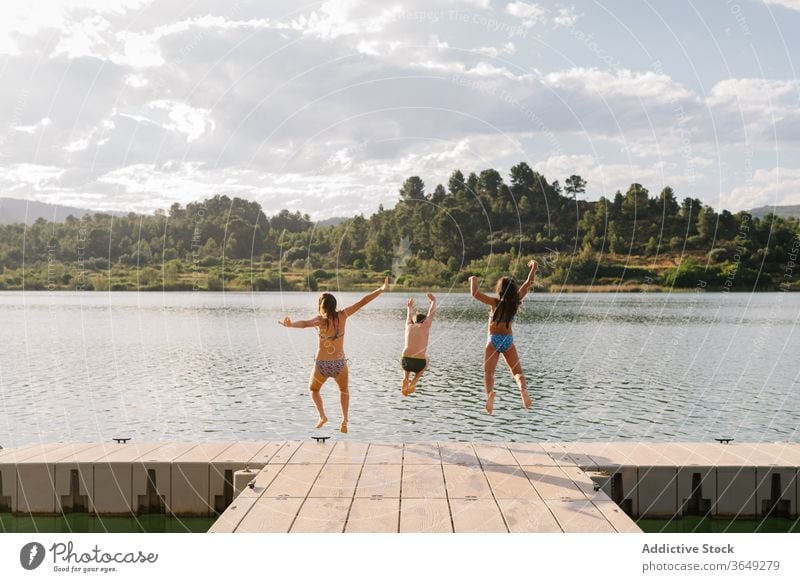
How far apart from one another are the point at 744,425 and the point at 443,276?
13.3m

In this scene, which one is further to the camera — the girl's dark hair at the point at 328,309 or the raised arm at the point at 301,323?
the girl's dark hair at the point at 328,309

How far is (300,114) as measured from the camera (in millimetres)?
22484

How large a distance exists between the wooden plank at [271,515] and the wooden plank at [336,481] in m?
0.64

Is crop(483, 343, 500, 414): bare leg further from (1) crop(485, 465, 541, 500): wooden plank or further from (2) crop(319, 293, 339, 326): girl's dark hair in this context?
(2) crop(319, 293, 339, 326): girl's dark hair

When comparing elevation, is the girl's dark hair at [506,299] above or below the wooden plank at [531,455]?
above

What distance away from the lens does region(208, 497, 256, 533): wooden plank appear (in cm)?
1202

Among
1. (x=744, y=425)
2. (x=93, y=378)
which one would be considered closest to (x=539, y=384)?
(x=744, y=425)

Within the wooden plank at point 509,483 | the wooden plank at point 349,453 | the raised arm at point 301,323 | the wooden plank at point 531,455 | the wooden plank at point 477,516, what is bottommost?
the wooden plank at point 349,453

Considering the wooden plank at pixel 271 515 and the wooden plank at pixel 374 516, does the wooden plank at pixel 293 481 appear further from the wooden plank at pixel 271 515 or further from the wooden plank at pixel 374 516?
the wooden plank at pixel 374 516

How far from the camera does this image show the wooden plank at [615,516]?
12.1 metres

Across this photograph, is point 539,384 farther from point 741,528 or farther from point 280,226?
point 741,528

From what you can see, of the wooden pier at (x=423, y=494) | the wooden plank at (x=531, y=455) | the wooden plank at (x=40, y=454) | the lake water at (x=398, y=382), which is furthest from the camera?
the lake water at (x=398, y=382)

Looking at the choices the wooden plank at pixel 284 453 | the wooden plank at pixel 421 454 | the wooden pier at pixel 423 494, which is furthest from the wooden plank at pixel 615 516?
the wooden plank at pixel 284 453

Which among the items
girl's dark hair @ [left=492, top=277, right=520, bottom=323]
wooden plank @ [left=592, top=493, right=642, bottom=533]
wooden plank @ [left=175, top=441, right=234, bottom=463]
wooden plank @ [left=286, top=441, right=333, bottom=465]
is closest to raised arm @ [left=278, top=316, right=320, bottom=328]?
wooden plank @ [left=286, top=441, right=333, bottom=465]
